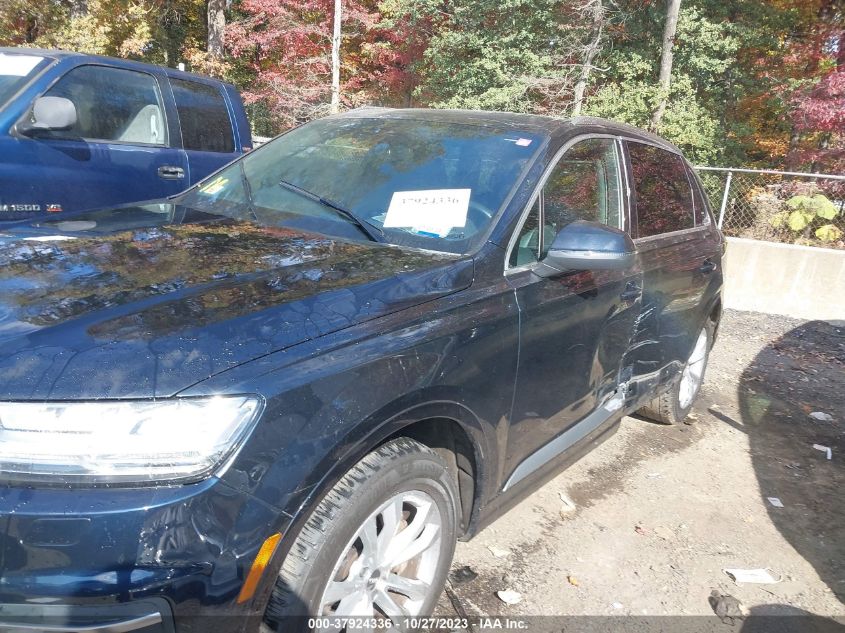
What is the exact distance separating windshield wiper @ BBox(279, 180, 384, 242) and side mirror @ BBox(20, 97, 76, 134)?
1.95 metres

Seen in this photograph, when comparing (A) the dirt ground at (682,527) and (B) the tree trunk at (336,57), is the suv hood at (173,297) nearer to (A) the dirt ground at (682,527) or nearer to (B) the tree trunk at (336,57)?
(A) the dirt ground at (682,527)

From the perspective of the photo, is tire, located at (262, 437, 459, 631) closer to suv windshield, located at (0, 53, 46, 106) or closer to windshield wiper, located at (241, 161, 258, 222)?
windshield wiper, located at (241, 161, 258, 222)

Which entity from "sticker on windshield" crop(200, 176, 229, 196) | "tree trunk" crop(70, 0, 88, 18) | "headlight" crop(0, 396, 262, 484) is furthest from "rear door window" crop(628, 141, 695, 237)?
"tree trunk" crop(70, 0, 88, 18)

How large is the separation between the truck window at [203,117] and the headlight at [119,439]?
413cm

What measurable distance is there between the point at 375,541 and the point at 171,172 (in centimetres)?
385

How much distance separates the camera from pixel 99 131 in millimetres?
4719

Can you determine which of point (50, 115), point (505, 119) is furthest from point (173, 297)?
point (50, 115)

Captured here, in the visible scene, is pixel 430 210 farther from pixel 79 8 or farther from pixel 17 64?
pixel 79 8

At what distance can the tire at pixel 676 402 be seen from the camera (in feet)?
14.6

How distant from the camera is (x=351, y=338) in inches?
73.1

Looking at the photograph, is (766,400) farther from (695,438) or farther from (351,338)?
(351,338)

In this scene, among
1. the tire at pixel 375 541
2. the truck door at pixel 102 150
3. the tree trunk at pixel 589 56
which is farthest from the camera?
the tree trunk at pixel 589 56

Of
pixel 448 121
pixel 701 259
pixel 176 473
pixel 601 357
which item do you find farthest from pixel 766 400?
pixel 176 473

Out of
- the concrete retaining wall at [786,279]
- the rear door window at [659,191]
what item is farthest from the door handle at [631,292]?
the concrete retaining wall at [786,279]
